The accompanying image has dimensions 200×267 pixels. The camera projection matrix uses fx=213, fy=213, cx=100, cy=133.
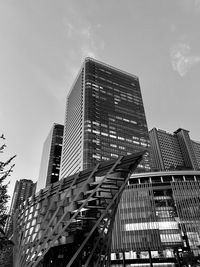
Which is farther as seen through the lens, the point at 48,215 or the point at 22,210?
the point at 22,210

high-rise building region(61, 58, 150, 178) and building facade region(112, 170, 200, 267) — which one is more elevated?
high-rise building region(61, 58, 150, 178)

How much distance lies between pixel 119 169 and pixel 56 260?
35.9 feet

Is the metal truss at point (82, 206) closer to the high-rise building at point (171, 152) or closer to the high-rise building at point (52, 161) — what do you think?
the high-rise building at point (52, 161)

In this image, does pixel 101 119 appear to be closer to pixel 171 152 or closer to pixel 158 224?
pixel 158 224

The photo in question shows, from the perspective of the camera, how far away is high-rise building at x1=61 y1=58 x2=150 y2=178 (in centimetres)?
10988

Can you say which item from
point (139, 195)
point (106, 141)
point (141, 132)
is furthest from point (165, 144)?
point (139, 195)

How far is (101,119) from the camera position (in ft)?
400

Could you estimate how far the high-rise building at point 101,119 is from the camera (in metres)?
110

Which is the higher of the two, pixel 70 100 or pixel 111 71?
pixel 111 71

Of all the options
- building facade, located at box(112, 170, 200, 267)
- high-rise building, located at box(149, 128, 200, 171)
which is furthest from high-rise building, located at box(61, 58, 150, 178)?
high-rise building, located at box(149, 128, 200, 171)

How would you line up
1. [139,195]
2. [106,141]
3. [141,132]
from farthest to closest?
[141,132] → [106,141] → [139,195]

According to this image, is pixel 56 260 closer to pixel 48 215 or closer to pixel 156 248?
pixel 48 215

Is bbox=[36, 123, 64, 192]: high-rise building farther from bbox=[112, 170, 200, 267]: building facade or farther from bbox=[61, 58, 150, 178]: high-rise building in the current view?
bbox=[112, 170, 200, 267]: building facade

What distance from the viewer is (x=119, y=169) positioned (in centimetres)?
Answer: 1706
